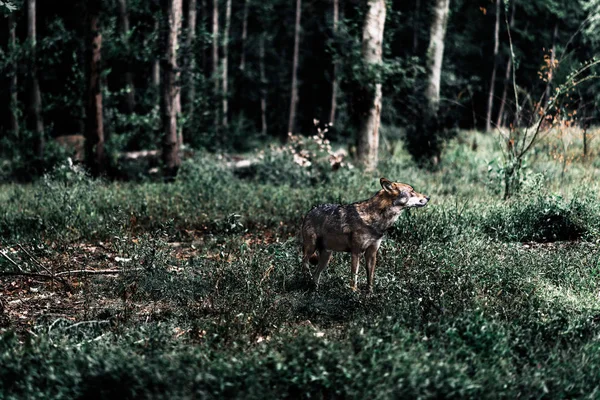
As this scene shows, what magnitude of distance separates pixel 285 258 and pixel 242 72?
28.3 meters

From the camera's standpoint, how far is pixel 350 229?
6.12 m

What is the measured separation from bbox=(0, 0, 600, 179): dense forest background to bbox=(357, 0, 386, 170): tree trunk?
141mm

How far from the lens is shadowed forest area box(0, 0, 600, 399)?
4363 millimetres

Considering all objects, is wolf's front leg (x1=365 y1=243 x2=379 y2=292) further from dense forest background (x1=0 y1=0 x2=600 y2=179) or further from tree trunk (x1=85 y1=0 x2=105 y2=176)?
tree trunk (x1=85 y1=0 x2=105 y2=176)

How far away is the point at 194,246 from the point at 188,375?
513 cm

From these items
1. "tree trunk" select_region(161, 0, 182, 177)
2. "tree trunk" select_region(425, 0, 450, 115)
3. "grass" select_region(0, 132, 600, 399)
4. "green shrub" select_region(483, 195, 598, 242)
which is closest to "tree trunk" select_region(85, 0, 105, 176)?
"tree trunk" select_region(161, 0, 182, 177)

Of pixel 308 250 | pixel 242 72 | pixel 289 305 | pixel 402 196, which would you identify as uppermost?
pixel 242 72

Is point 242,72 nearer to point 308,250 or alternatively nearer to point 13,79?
point 13,79

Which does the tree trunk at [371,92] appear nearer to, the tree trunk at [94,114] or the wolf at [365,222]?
the tree trunk at [94,114]

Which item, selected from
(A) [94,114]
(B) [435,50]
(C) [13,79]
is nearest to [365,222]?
(A) [94,114]

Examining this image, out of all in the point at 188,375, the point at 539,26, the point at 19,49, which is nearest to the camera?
the point at 188,375

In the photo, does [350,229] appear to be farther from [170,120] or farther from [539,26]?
[539,26]

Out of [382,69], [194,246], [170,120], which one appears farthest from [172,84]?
[194,246]

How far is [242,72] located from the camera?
3447 cm
